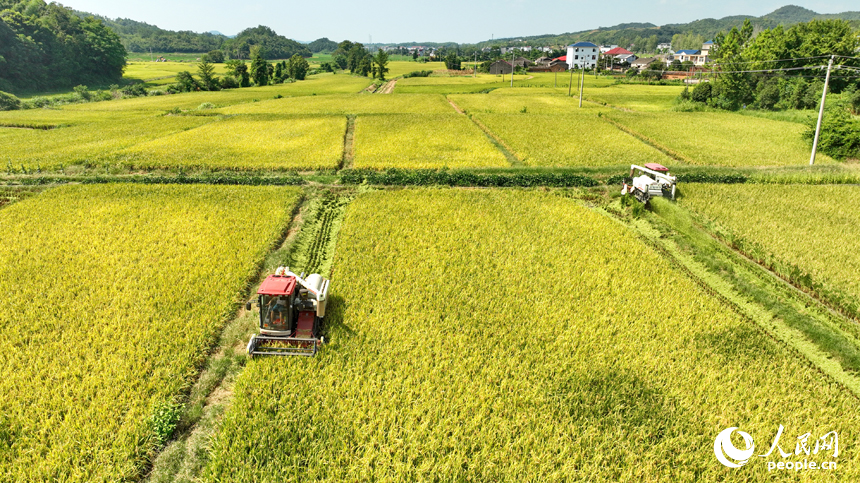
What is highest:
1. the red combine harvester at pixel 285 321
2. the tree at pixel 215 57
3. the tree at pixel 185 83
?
the tree at pixel 215 57

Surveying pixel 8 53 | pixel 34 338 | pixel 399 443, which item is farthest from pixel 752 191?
pixel 8 53

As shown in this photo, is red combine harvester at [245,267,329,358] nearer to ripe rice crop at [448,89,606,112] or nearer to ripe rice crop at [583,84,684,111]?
ripe rice crop at [448,89,606,112]

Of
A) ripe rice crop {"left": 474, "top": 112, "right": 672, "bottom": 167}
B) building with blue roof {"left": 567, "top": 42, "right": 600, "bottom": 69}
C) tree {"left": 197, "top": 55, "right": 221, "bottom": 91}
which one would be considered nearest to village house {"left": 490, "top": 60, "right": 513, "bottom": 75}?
building with blue roof {"left": 567, "top": 42, "right": 600, "bottom": 69}

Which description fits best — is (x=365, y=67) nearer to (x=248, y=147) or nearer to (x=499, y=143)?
(x=499, y=143)

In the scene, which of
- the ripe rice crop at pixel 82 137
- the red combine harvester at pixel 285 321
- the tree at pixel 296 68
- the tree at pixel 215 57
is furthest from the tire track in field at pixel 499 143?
the tree at pixel 215 57

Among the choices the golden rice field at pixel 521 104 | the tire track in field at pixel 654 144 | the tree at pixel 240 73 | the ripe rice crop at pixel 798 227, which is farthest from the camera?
the tree at pixel 240 73

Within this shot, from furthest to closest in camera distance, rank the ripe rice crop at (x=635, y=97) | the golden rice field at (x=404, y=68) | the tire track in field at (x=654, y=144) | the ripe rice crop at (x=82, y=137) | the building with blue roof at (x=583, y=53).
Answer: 1. the building with blue roof at (x=583, y=53)
2. the golden rice field at (x=404, y=68)
3. the ripe rice crop at (x=635, y=97)
4. the tire track in field at (x=654, y=144)
5. the ripe rice crop at (x=82, y=137)

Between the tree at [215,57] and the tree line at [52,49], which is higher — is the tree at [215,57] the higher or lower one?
the higher one

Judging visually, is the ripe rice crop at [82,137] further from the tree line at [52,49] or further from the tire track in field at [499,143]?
the tree line at [52,49]
